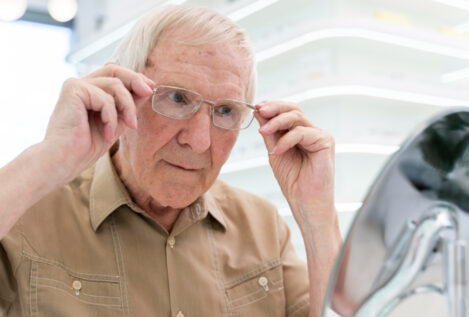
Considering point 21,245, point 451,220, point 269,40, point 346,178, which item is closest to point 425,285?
point 451,220

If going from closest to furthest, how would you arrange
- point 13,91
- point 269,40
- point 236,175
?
1. point 269,40
2. point 236,175
3. point 13,91

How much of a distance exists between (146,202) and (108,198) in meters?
0.10

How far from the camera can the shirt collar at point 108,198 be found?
121cm

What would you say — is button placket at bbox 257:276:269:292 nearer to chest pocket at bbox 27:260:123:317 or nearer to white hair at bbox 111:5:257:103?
chest pocket at bbox 27:260:123:317

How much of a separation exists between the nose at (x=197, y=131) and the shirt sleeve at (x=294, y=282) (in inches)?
15.8

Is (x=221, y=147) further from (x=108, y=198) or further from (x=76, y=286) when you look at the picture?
(x=76, y=286)

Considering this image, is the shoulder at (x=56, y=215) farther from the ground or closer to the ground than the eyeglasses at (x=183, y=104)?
closer to the ground

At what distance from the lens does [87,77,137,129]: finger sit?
3.32 feet

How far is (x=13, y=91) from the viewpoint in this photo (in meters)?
5.77

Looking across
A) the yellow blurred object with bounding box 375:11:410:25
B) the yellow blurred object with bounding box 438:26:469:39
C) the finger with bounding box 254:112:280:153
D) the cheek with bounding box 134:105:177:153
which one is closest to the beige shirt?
the cheek with bounding box 134:105:177:153

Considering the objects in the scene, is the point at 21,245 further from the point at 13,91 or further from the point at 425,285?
the point at 13,91

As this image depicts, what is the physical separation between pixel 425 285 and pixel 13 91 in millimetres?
5912

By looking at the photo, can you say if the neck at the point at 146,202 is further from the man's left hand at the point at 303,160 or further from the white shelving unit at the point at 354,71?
the white shelving unit at the point at 354,71

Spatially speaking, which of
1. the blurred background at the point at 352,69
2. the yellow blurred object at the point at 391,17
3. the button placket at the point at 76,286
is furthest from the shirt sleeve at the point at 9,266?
the yellow blurred object at the point at 391,17
